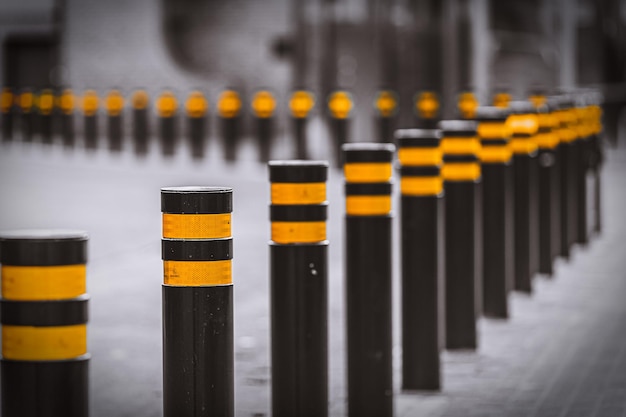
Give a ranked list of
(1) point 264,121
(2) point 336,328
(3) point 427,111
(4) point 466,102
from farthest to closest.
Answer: (1) point 264,121 < (4) point 466,102 < (3) point 427,111 < (2) point 336,328

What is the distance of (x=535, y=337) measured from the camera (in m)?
8.92

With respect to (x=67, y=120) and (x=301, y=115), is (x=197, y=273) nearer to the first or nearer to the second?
(x=301, y=115)

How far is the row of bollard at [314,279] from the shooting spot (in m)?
4.50

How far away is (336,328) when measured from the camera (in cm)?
929

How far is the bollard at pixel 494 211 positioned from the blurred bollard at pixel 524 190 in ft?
3.18

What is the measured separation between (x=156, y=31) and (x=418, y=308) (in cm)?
2980

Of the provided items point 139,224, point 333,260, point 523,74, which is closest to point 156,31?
point 523,74

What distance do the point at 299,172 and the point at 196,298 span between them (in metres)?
0.95

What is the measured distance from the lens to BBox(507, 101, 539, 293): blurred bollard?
1046 cm

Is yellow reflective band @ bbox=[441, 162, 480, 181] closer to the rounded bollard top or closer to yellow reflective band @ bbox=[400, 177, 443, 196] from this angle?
yellow reflective band @ bbox=[400, 177, 443, 196]

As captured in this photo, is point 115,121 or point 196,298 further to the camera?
point 115,121

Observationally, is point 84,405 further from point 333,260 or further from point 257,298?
point 333,260

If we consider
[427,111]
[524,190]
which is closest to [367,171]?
[524,190]

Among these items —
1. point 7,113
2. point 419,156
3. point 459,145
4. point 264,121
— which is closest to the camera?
point 419,156
